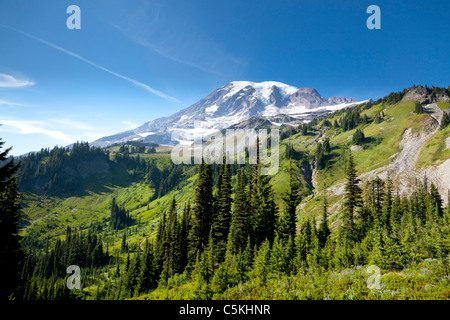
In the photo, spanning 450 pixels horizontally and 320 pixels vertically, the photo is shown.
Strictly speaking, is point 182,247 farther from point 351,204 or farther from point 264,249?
point 351,204

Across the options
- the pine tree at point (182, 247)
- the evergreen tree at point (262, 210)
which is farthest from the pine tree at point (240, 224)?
the pine tree at point (182, 247)

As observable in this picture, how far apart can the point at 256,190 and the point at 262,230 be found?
9021 millimetres

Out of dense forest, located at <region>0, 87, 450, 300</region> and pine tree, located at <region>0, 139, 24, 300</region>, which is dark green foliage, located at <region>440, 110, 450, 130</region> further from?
pine tree, located at <region>0, 139, 24, 300</region>

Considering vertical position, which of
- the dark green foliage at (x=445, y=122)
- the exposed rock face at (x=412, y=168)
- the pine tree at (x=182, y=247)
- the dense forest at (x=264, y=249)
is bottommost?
the pine tree at (x=182, y=247)

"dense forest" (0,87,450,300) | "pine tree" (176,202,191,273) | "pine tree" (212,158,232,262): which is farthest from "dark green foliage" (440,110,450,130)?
"pine tree" (176,202,191,273)

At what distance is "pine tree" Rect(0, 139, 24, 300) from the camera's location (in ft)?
59.6

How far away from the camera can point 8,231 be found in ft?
75.1

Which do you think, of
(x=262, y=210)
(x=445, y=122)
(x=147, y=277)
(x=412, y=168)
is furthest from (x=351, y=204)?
(x=445, y=122)

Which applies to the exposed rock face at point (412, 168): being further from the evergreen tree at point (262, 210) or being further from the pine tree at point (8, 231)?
the pine tree at point (8, 231)

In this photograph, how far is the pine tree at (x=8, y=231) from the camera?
59.6ft

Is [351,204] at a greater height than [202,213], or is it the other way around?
[351,204]
